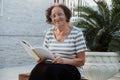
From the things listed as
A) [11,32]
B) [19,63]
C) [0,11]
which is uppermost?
[0,11]

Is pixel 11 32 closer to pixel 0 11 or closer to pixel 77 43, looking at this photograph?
pixel 0 11

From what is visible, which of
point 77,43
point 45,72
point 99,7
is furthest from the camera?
point 99,7

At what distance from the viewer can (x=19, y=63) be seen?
30.8 feet

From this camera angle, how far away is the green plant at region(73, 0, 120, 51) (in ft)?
18.1

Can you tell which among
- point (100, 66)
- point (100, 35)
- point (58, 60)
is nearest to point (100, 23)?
point (100, 35)

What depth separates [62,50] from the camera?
306 centimetres

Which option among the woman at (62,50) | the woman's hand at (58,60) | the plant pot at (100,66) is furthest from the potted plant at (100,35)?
the woman's hand at (58,60)

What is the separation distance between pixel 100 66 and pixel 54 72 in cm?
212

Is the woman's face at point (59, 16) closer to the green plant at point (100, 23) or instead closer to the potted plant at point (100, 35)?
the potted plant at point (100, 35)

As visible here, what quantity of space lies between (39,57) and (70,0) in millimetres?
6932

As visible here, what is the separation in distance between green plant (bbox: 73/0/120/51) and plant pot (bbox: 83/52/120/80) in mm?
509

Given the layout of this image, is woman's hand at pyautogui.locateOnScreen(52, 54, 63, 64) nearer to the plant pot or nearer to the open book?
the open book

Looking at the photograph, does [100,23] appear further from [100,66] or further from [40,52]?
[40,52]

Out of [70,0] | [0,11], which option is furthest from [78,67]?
[70,0]
